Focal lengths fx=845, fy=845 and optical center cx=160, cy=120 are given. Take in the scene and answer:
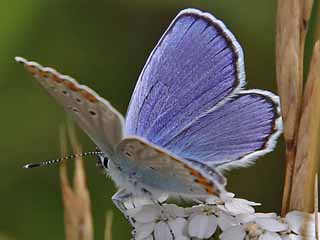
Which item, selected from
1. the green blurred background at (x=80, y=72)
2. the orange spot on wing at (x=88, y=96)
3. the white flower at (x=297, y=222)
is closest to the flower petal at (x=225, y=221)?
the white flower at (x=297, y=222)

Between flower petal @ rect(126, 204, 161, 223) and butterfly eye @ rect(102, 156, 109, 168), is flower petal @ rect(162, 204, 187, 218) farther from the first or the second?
butterfly eye @ rect(102, 156, 109, 168)

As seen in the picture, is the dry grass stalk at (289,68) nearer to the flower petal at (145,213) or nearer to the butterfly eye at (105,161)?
the flower petal at (145,213)

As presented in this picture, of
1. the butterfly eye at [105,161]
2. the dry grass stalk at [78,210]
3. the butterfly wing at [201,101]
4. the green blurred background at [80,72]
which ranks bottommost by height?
the green blurred background at [80,72]

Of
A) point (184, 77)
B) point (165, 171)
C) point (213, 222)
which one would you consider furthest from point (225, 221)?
point (184, 77)

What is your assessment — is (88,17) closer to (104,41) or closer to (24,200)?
(104,41)

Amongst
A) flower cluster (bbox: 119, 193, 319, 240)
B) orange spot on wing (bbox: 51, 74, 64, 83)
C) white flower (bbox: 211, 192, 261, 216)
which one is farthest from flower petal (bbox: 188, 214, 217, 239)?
orange spot on wing (bbox: 51, 74, 64, 83)
